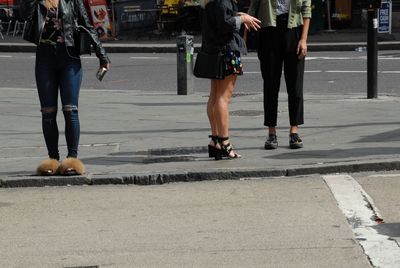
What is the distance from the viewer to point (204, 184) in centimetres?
843

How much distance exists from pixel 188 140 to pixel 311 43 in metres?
17.0

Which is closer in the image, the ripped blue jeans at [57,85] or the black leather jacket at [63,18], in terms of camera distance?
the black leather jacket at [63,18]

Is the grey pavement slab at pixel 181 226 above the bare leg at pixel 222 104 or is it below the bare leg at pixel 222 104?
below

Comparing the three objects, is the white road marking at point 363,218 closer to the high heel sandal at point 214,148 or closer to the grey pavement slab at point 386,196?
the grey pavement slab at point 386,196

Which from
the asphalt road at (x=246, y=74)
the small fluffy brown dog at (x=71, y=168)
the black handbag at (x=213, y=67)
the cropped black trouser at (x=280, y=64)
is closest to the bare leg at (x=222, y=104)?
the black handbag at (x=213, y=67)

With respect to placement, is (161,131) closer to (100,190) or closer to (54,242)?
(100,190)

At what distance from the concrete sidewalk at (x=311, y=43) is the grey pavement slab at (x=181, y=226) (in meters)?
17.9

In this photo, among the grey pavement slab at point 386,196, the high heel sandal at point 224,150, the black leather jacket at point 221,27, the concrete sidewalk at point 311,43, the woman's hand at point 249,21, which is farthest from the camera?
the concrete sidewalk at point 311,43

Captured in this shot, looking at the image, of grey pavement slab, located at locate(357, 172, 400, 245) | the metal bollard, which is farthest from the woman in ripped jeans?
the metal bollard

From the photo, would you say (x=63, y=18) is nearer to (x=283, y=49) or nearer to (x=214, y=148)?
(x=214, y=148)

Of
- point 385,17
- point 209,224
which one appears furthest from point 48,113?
point 385,17

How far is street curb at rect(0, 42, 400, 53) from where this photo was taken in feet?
84.7

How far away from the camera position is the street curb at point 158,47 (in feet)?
84.7

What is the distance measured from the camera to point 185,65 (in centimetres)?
1599
